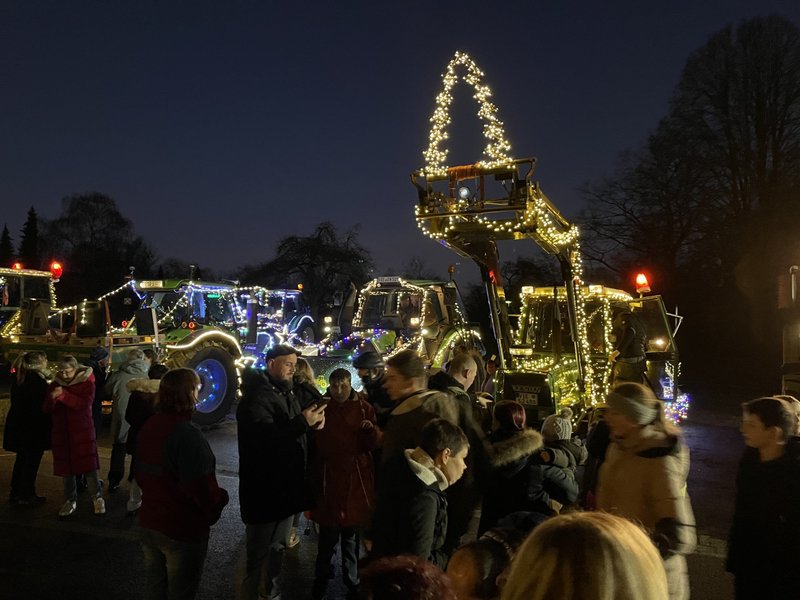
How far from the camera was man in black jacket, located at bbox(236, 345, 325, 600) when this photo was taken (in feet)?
12.2

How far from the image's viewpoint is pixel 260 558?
3.72m

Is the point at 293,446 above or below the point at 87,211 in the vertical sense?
below

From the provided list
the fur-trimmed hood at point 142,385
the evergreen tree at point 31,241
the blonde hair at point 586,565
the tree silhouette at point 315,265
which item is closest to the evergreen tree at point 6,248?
the evergreen tree at point 31,241

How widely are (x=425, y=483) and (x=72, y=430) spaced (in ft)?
15.7

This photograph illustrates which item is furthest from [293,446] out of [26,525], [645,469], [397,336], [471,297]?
[471,297]

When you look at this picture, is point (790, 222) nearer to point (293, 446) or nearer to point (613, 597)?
point (293, 446)

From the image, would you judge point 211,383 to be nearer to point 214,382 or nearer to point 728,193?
point 214,382

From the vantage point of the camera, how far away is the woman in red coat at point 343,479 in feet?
13.8

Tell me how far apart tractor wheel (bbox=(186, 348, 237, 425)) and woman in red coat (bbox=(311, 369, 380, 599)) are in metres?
6.85

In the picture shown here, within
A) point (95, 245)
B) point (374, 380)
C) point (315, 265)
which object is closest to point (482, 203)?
point (374, 380)

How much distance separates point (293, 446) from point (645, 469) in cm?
207

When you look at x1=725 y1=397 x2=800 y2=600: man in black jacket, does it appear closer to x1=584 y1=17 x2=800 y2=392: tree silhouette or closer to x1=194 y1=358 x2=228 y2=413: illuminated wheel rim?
x1=194 y1=358 x2=228 y2=413: illuminated wheel rim

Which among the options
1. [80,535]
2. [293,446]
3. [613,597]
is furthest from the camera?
[80,535]

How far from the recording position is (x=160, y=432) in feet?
10.9
